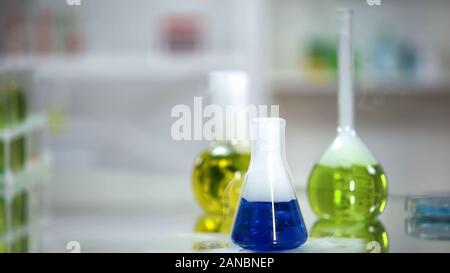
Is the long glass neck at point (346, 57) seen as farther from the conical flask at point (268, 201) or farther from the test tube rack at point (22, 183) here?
the test tube rack at point (22, 183)

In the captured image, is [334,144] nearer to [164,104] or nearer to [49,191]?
[49,191]

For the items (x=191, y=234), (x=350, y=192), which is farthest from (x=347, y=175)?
(x=191, y=234)

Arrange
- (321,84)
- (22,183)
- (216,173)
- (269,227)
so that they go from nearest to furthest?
(269,227), (216,173), (22,183), (321,84)

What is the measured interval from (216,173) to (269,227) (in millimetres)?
176

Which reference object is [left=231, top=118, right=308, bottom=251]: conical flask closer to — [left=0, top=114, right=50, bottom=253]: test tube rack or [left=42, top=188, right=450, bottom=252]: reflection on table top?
[left=42, top=188, right=450, bottom=252]: reflection on table top

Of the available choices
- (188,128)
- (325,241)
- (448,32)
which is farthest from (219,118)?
(448,32)

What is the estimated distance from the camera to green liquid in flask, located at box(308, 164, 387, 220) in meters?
0.56

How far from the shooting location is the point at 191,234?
0.53 m

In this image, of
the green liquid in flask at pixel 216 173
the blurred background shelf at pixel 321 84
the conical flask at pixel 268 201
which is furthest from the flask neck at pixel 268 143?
the blurred background shelf at pixel 321 84

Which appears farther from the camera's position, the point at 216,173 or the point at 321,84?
the point at 321,84

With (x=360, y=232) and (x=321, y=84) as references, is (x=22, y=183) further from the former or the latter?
(x=321, y=84)

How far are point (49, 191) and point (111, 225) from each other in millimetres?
317

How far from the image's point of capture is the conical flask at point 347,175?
56 cm

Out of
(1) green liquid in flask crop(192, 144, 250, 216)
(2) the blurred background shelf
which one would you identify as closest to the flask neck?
(1) green liquid in flask crop(192, 144, 250, 216)
